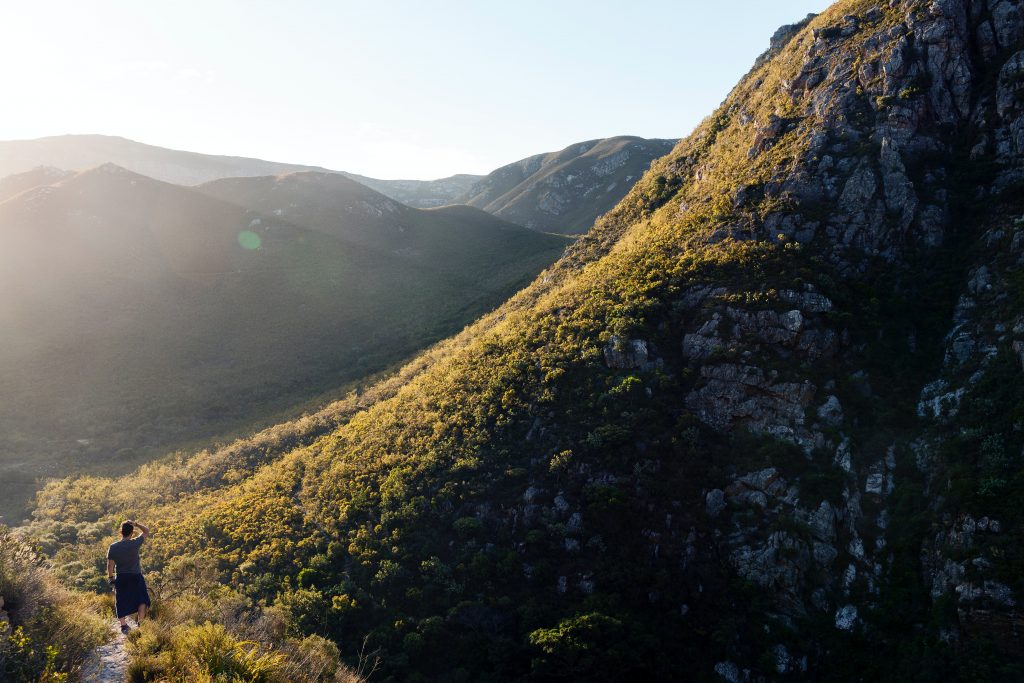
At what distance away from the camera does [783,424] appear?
19.2 m

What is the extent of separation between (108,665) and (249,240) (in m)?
79.5

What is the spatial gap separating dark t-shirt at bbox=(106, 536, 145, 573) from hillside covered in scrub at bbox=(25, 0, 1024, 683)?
60.7 inches

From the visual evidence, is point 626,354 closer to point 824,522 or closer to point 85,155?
point 824,522

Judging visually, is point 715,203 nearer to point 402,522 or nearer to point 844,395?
point 844,395

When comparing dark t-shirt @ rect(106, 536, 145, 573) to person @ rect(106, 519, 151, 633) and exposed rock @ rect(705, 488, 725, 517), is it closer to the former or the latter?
person @ rect(106, 519, 151, 633)

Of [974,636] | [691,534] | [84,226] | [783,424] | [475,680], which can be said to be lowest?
[475,680]

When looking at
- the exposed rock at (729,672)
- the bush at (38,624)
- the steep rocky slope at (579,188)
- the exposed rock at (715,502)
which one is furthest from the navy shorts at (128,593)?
the steep rocky slope at (579,188)

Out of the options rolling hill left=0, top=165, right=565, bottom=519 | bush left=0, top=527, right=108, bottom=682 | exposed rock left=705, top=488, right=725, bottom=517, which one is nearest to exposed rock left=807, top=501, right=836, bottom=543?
exposed rock left=705, top=488, right=725, bottom=517

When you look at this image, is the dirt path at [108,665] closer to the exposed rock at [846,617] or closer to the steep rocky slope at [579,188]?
the exposed rock at [846,617]

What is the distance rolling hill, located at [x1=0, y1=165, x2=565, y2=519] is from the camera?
39478 mm

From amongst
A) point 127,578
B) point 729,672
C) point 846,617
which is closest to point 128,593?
point 127,578

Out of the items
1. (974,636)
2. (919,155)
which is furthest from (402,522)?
(919,155)

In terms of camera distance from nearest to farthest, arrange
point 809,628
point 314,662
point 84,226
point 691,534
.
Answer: point 314,662
point 809,628
point 691,534
point 84,226

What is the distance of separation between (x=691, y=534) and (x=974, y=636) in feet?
23.5
